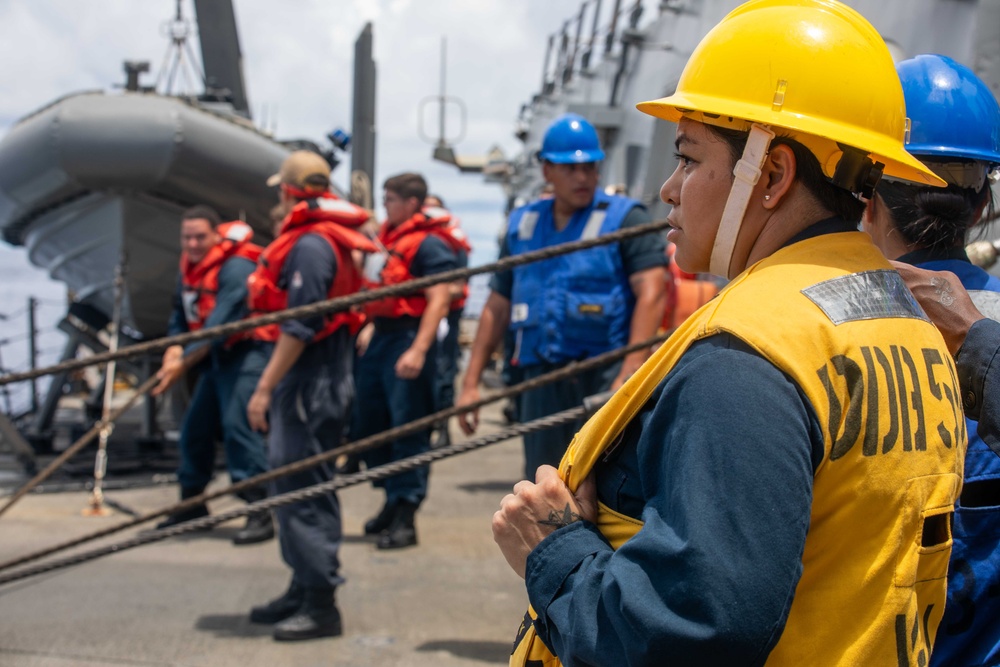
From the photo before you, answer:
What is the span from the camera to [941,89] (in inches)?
70.0

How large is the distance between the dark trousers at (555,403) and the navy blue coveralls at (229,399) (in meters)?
2.18

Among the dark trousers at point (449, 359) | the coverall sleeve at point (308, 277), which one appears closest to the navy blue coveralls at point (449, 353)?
the dark trousers at point (449, 359)

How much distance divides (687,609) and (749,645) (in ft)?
0.23

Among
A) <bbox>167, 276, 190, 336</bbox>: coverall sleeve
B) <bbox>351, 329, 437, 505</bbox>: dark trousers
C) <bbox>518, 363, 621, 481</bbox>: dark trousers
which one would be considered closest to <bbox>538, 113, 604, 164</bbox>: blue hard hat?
<bbox>518, 363, 621, 481</bbox>: dark trousers

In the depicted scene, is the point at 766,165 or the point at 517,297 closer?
the point at 766,165

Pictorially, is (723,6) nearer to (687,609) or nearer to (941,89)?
(941,89)

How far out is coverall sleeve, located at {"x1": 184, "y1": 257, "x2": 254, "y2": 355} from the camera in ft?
18.0

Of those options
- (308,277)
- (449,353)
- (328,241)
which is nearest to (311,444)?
(308,277)

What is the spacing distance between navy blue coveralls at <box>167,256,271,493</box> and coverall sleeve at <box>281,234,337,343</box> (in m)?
1.70

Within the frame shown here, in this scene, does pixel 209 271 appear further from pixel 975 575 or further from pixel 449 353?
pixel 975 575

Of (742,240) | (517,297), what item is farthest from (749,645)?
(517,297)

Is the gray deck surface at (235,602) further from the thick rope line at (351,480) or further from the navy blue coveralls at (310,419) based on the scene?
the thick rope line at (351,480)

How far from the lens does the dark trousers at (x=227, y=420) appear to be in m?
5.51

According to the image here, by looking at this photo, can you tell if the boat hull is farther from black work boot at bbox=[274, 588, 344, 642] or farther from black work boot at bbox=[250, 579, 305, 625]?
black work boot at bbox=[274, 588, 344, 642]
